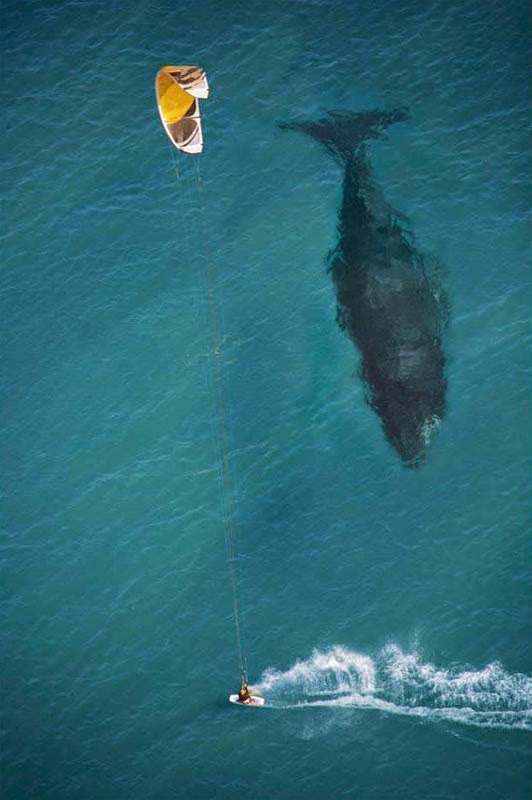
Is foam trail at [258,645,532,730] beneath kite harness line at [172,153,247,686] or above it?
beneath

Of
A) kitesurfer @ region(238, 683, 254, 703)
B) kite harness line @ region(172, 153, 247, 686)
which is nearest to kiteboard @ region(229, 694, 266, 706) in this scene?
kitesurfer @ region(238, 683, 254, 703)

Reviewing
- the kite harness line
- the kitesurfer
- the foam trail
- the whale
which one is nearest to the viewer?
the kitesurfer

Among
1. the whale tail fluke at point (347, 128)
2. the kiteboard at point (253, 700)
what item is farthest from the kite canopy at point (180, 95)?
the kiteboard at point (253, 700)

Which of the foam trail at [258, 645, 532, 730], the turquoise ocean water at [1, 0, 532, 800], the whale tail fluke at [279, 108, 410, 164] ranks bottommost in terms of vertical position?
the foam trail at [258, 645, 532, 730]

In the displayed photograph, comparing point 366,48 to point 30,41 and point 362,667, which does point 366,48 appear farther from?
point 362,667

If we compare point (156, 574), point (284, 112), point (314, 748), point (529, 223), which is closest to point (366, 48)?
point (284, 112)

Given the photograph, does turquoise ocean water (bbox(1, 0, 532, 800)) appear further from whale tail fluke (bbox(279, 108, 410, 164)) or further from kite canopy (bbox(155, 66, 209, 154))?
kite canopy (bbox(155, 66, 209, 154))

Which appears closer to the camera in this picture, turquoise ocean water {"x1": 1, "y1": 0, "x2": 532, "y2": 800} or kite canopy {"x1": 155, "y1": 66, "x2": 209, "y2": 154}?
turquoise ocean water {"x1": 1, "y1": 0, "x2": 532, "y2": 800}
